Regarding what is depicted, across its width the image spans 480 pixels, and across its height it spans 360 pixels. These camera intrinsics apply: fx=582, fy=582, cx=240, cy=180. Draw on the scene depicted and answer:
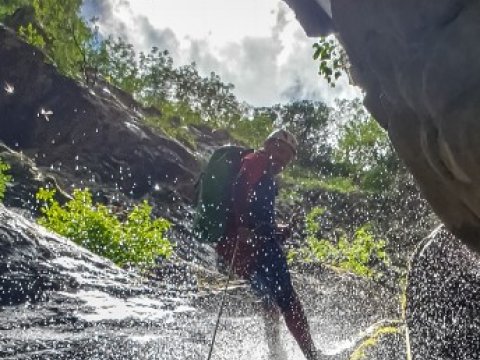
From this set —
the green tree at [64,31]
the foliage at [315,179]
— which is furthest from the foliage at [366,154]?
the green tree at [64,31]

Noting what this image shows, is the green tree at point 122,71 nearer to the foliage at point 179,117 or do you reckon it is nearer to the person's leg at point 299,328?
the foliage at point 179,117

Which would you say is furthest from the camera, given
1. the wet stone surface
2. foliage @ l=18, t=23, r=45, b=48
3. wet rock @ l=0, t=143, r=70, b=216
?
foliage @ l=18, t=23, r=45, b=48

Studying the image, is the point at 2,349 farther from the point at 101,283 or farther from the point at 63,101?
the point at 63,101

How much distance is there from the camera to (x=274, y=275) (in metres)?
6.94

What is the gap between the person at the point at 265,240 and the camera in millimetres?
6797

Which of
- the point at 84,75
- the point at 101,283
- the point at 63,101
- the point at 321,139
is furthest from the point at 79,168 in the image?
the point at 321,139

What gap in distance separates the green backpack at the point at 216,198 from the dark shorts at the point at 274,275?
22.8 inches

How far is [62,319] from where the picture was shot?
6.65 metres

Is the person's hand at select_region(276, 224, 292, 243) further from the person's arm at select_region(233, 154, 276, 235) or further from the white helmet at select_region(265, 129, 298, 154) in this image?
the white helmet at select_region(265, 129, 298, 154)

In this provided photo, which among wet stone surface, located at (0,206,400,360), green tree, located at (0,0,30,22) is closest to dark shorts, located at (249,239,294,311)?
wet stone surface, located at (0,206,400,360)

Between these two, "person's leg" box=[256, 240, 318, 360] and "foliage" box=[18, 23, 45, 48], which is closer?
"person's leg" box=[256, 240, 318, 360]

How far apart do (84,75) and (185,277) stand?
27049mm

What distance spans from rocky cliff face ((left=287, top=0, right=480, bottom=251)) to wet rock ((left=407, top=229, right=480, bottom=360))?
5.72 feet

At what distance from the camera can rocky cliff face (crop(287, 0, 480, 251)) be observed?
8.07ft
